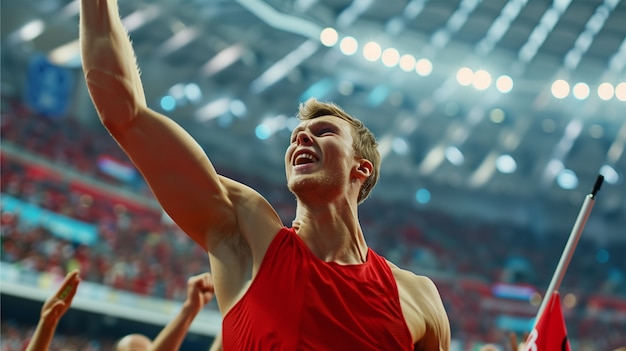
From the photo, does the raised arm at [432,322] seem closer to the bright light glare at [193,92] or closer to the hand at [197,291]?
the hand at [197,291]

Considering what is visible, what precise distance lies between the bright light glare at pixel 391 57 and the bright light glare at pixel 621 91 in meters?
5.92

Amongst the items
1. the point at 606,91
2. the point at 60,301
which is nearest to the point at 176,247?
the point at 606,91

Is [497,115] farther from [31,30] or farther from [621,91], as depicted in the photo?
[31,30]

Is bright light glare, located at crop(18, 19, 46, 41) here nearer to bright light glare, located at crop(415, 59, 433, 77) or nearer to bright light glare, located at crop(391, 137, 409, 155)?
bright light glare, located at crop(415, 59, 433, 77)

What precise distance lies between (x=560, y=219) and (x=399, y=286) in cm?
2551

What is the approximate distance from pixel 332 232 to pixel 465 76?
19824mm

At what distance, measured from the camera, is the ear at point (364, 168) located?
2137mm

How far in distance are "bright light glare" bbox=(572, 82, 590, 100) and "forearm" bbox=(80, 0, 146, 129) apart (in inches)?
809

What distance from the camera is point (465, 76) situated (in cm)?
2111

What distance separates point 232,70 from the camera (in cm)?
2261

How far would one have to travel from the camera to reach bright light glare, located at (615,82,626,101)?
65.6 ft

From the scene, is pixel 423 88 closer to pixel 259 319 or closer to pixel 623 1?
pixel 623 1

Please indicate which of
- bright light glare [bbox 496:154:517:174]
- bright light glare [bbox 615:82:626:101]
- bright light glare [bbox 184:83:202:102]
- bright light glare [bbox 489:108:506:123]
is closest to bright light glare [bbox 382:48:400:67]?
bright light glare [bbox 489:108:506:123]

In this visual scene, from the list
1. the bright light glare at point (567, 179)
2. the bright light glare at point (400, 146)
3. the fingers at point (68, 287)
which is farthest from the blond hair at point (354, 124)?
the bright light glare at point (567, 179)
